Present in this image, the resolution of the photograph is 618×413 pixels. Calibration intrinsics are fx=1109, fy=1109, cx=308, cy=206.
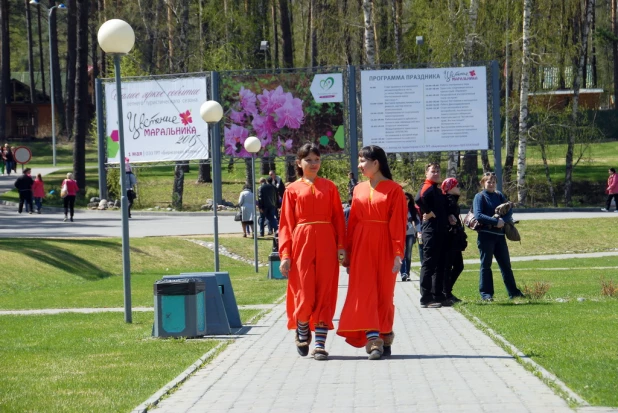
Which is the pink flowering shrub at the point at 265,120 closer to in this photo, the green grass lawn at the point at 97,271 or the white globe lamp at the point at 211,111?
the green grass lawn at the point at 97,271

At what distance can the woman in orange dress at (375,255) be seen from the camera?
1026 centimetres

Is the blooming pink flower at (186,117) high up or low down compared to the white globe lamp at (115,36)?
down

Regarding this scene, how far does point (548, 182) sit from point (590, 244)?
1285 centimetres

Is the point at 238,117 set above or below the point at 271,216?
above

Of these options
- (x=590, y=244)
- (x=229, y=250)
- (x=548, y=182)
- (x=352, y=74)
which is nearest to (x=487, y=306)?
(x=229, y=250)

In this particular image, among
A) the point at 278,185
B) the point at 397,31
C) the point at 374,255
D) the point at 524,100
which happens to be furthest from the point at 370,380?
the point at 397,31

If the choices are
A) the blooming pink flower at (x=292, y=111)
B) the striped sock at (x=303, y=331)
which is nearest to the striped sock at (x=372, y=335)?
the striped sock at (x=303, y=331)

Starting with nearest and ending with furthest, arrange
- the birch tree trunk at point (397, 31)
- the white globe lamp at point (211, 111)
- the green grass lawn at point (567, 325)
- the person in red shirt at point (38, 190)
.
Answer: the green grass lawn at point (567, 325) → the white globe lamp at point (211, 111) → the person in red shirt at point (38, 190) → the birch tree trunk at point (397, 31)

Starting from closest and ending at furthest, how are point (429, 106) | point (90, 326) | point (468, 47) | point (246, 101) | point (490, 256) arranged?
point (90, 326) → point (490, 256) → point (429, 106) → point (246, 101) → point (468, 47)

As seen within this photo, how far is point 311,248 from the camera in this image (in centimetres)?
1026

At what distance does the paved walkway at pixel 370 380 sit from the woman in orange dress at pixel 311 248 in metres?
0.35

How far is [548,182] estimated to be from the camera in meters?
43.8

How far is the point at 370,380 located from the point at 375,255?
1.74 m

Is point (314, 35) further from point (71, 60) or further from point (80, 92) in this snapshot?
point (80, 92)
